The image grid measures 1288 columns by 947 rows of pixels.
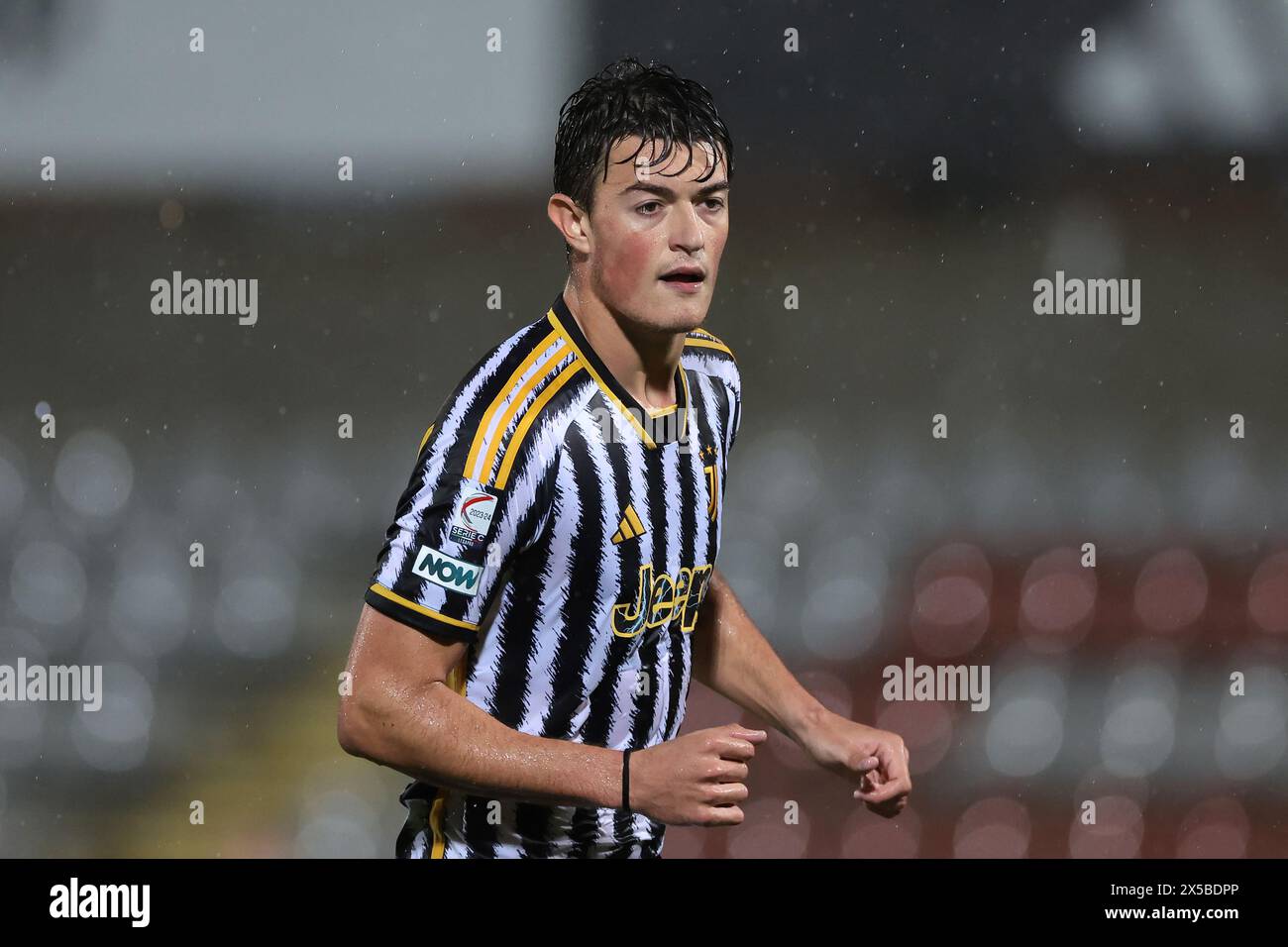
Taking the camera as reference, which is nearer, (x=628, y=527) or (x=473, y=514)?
(x=473, y=514)

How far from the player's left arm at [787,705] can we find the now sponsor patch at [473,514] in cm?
65

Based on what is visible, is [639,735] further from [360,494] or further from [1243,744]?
[1243,744]

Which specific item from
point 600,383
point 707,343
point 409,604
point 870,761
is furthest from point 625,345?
point 870,761

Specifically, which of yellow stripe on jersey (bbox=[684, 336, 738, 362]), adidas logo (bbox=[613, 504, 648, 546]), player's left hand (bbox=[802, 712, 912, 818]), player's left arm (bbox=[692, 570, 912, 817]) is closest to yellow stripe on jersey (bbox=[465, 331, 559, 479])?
adidas logo (bbox=[613, 504, 648, 546])

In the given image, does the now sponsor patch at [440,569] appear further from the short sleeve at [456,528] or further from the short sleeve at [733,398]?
the short sleeve at [733,398]

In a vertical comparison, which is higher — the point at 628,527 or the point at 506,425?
the point at 506,425

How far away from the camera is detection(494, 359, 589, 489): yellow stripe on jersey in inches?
72.9

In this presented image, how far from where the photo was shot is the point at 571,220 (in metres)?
1.99

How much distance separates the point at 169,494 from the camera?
6320 millimetres

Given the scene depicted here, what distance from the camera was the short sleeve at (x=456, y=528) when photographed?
5.89ft

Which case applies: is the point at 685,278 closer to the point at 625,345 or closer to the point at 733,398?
the point at 625,345

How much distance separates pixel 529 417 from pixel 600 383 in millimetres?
147

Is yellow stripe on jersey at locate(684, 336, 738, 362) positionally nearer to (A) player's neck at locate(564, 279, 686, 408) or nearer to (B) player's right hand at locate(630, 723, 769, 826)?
(A) player's neck at locate(564, 279, 686, 408)

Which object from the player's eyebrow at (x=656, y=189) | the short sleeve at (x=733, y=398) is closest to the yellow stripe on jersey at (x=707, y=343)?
the short sleeve at (x=733, y=398)
